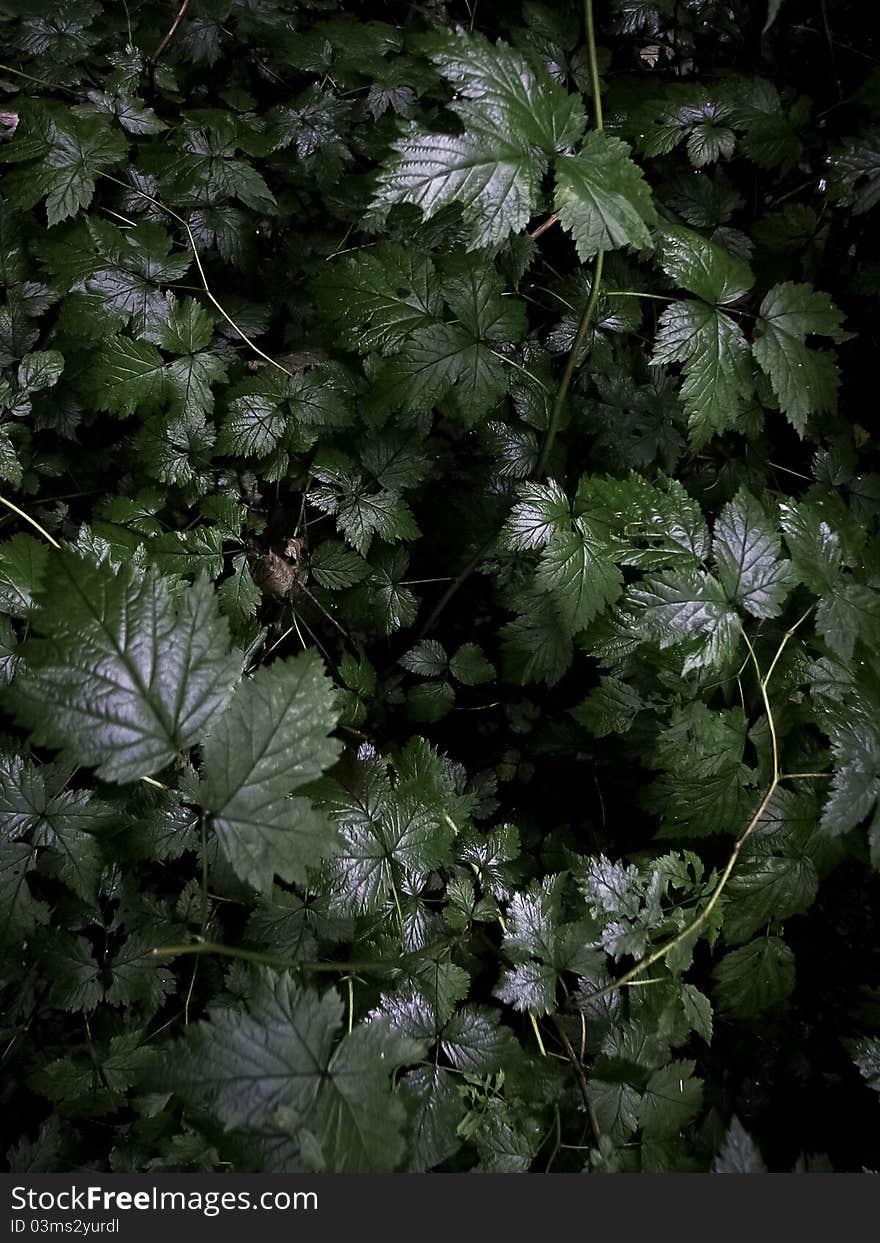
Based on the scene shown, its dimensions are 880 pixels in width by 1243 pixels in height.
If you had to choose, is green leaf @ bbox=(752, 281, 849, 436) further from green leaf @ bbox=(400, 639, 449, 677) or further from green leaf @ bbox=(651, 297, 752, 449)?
green leaf @ bbox=(400, 639, 449, 677)

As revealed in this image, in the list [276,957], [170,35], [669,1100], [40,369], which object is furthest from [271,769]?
[170,35]

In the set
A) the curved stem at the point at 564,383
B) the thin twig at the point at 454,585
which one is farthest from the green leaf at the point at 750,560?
the thin twig at the point at 454,585

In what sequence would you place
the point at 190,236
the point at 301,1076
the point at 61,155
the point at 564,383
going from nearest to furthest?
the point at 301,1076 → the point at 564,383 → the point at 61,155 → the point at 190,236

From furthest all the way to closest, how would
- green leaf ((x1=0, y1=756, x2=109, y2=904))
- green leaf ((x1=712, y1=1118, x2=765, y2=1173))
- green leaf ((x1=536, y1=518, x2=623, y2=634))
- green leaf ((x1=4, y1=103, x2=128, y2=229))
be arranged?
green leaf ((x1=4, y1=103, x2=128, y2=229)), green leaf ((x1=536, y1=518, x2=623, y2=634)), green leaf ((x1=0, y1=756, x2=109, y2=904)), green leaf ((x1=712, y1=1118, x2=765, y2=1173))

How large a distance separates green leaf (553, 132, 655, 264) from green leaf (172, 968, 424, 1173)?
140cm

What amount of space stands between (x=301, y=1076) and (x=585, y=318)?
153 cm

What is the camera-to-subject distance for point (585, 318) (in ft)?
5.43

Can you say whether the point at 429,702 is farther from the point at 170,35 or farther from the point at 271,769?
the point at 170,35

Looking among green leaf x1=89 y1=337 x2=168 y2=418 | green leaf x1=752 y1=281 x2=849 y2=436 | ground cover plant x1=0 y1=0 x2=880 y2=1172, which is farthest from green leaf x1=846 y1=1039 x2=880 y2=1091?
green leaf x1=89 y1=337 x2=168 y2=418

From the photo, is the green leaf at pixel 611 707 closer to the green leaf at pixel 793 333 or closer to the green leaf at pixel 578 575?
the green leaf at pixel 578 575

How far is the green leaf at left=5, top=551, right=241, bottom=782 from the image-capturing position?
1.14 meters

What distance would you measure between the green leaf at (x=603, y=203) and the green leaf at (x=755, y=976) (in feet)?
5.17

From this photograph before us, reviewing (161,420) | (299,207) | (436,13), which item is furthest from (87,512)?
(436,13)

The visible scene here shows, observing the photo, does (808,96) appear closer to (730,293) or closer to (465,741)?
(730,293)
